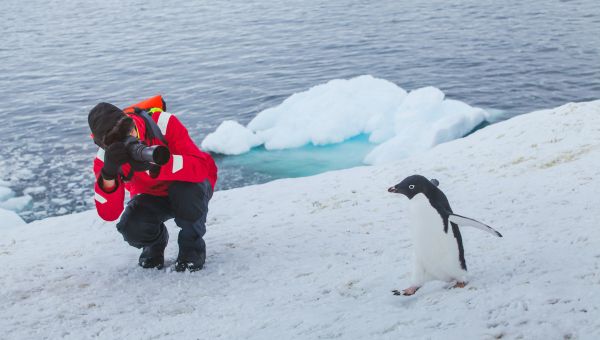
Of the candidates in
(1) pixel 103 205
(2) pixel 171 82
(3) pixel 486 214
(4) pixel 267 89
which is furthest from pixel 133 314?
(2) pixel 171 82

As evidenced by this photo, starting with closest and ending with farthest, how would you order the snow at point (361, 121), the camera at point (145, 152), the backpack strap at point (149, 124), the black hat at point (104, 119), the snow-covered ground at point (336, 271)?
the snow-covered ground at point (336, 271), the camera at point (145, 152), the black hat at point (104, 119), the backpack strap at point (149, 124), the snow at point (361, 121)

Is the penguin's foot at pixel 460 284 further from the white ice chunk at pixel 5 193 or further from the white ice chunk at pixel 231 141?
the white ice chunk at pixel 231 141

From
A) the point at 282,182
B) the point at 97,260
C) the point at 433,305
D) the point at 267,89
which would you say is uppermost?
the point at 433,305

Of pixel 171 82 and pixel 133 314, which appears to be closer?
pixel 133 314

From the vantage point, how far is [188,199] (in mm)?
4379

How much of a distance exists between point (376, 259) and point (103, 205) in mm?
1881

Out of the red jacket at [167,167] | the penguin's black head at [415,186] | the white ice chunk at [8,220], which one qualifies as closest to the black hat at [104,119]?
the red jacket at [167,167]

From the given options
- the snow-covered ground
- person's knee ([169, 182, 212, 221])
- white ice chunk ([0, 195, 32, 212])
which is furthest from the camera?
white ice chunk ([0, 195, 32, 212])

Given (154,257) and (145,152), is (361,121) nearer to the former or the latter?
(154,257)

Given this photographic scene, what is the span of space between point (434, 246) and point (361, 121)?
989cm

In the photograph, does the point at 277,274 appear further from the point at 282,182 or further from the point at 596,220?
the point at 282,182

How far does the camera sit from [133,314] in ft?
13.2

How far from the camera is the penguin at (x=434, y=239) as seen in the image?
3717mm

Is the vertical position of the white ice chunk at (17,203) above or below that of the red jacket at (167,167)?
below
